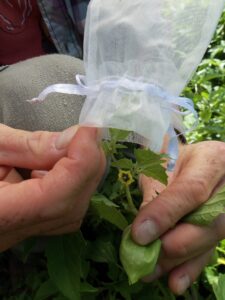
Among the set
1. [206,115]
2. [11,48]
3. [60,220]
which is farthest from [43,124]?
[206,115]

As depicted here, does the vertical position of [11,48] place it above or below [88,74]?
below

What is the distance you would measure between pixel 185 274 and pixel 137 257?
17cm

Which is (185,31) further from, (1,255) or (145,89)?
(1,255)

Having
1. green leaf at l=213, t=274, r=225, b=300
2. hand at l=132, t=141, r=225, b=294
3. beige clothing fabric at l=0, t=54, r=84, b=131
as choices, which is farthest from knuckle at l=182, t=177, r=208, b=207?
beige clothing fabric at l=0, t=54, r=84, b=131

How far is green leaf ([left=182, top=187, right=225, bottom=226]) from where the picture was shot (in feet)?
2.31

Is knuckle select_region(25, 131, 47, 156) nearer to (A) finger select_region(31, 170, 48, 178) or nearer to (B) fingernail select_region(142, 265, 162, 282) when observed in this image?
(A) finger select_region(31, 170, 48, 178)

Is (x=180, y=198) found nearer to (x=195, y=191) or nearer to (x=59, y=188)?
(x=195, y=191)

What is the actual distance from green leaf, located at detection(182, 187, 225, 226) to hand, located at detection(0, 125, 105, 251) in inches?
6.3

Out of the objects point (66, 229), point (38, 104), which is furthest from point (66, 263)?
point (38, 104)

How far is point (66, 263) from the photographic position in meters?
0.73

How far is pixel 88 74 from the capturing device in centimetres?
64

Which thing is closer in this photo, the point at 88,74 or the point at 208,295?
the point at 88,74

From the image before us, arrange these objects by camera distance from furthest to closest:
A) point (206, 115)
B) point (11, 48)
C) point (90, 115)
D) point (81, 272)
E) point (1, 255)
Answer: point (206, 115)
point (11, 48)
point (1, 255)
point (81, 272)
point (90, 115)

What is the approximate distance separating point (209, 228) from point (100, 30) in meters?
0.31
